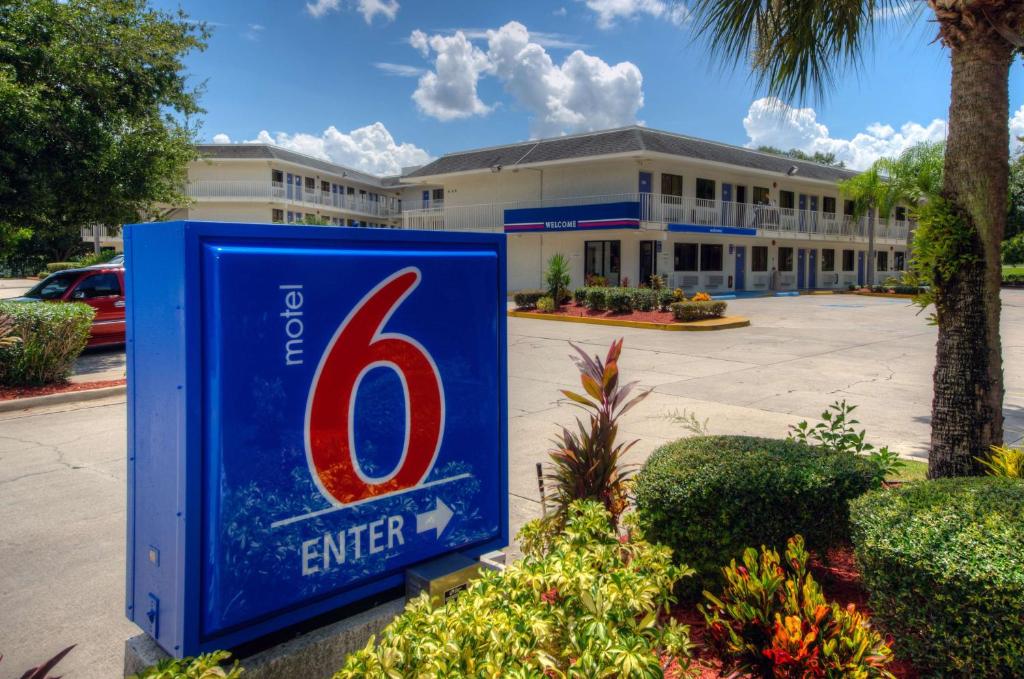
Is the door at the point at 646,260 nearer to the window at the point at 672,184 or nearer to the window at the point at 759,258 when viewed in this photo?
the window at the point at 672,184

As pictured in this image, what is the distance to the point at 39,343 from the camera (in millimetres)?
10945

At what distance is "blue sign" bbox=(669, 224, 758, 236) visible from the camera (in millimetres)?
33463

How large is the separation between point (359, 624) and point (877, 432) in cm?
753

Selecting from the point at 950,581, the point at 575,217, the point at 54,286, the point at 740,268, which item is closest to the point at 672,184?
the point at 575,217

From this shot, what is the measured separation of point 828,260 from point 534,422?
41.8 meters

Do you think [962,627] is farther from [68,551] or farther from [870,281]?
[870,281]

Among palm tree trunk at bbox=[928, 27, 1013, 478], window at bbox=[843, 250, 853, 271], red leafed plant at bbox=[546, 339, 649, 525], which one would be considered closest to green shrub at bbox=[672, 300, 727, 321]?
palm tree trunk at bbox=[928, 27, 1013, 478]

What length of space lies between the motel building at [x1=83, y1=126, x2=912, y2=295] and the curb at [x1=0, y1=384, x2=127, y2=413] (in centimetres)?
1925

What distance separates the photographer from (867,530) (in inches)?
111

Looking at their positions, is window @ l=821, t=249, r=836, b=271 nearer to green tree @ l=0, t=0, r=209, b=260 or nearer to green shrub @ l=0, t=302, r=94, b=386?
green tree @ l=0, t=0, r=209, b=260

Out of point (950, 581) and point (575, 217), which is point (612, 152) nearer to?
point (575, 217)

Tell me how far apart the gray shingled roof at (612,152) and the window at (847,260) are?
5.71m

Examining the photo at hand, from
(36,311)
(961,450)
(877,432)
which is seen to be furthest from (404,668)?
(36,311)

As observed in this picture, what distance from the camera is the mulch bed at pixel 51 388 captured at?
1045 centimetres
